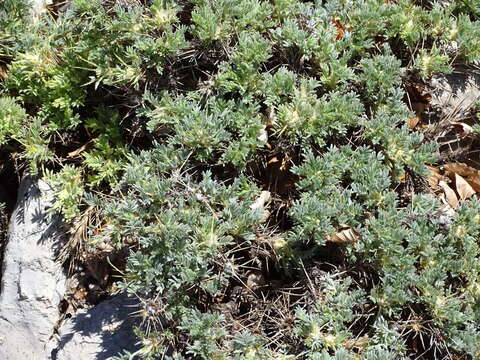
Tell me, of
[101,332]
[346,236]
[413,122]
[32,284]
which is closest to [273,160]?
[346,236]

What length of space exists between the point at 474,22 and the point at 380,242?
174cm

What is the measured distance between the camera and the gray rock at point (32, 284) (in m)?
3.57

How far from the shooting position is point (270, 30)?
3.45 m

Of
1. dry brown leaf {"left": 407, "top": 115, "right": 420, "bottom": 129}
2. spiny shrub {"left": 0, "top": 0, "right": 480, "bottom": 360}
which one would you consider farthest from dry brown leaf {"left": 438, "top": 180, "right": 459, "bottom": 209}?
dry brown leaf {"left": 407, "top": 115, "right": 420, "bottom": 129}

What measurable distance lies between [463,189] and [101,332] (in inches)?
94.4

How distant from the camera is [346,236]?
121 inches

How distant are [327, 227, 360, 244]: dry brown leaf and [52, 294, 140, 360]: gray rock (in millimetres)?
1232

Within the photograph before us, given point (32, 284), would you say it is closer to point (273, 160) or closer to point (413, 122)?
→ point (273, 160)

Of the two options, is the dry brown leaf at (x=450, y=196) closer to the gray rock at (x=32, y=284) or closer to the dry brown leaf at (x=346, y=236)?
the dry brown leaf at (x=346, y=236)

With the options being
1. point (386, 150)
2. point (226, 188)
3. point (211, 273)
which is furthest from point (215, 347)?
point (386, 150)

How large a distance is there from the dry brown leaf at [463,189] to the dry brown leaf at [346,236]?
2.83ft

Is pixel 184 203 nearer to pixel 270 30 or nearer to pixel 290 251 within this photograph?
pixel 290 251

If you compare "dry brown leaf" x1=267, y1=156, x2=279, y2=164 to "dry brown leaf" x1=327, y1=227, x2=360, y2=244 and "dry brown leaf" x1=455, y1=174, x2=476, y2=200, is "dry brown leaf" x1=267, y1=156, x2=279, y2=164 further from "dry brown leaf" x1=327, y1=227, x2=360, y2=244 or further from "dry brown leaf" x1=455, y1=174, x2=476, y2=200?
"dry brown leaf" x1=455, y1=174, x2=476, y2=200

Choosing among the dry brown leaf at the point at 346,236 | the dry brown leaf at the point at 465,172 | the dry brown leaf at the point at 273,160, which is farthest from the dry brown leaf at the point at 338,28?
the dry brown leaf at the point at 346,236
